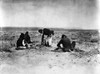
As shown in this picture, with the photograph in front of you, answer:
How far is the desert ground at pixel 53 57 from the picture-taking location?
2498 millimetres

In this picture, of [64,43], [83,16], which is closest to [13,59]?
[64,43]

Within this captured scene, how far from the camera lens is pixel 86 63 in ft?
8.20

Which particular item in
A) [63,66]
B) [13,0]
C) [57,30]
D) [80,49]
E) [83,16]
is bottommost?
[63,66]

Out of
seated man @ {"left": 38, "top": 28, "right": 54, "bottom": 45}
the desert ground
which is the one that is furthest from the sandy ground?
seated man @ {"left": 38, "top": 28, "right": 54, "bottom": 45}

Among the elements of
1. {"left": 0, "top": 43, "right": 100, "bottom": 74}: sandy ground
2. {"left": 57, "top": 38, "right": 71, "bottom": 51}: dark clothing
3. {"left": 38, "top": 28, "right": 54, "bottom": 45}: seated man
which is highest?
{"left": 38, "top": 28, "right": 54, "bottom": 45}: seated man

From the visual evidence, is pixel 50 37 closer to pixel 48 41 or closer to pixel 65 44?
pixel 48 41

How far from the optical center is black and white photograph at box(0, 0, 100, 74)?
99.3 inches

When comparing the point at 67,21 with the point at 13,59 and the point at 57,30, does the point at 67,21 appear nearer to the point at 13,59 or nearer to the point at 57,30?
the point at 57,30

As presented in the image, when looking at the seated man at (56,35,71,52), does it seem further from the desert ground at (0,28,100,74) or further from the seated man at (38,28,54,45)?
the seated man at (38,28,54,45)

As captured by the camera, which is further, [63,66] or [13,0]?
[13,0]

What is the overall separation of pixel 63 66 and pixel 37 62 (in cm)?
33

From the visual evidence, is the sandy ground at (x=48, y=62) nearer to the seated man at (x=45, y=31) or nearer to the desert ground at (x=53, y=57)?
the desert ground at (x=53, y=57)

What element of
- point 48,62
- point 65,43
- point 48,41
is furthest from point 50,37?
point 48,62

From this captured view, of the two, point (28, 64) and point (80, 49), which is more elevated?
point (80, 49)
